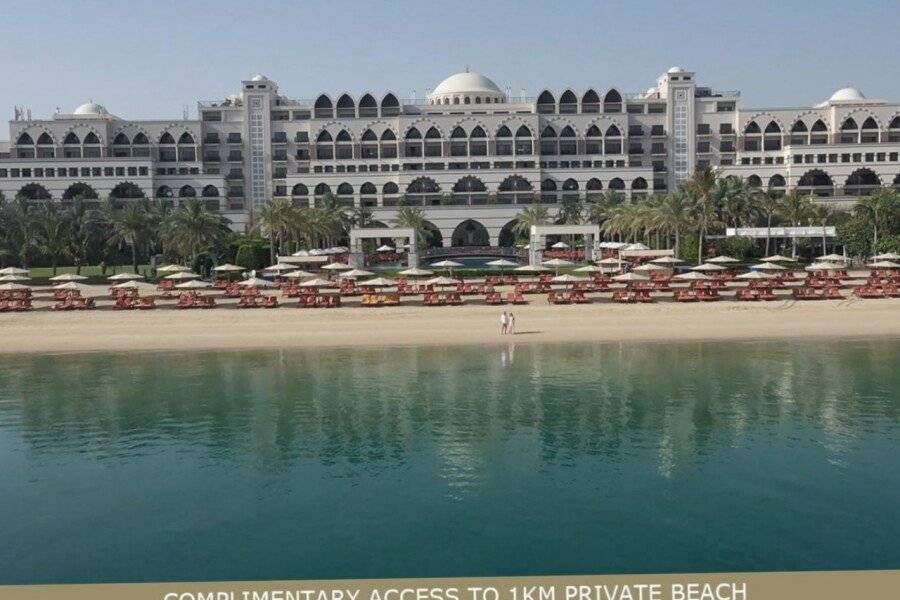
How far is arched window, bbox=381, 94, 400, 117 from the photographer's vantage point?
111062 millimetres

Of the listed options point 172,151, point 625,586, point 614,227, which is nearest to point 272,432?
point 625,586

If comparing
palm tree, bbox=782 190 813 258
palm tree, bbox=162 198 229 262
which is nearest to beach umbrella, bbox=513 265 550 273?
palm tree, bbox=162 198 229 262

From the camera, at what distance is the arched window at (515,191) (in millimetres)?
104875

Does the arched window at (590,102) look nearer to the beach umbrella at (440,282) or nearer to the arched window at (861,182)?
the arched window at (861,182)

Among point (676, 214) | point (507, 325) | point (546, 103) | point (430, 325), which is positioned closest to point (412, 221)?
point (676, 214)

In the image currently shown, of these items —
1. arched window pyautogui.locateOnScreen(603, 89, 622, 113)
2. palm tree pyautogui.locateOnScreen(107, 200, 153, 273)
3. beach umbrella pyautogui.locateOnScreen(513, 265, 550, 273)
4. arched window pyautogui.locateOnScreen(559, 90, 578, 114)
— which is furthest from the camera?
arched window pyautogui.locateOnScreen(603, 89, 622, 113)

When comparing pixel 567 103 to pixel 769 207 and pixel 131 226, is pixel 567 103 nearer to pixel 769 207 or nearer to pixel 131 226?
pixel 769 207

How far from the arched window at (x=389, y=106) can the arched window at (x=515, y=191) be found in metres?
18.1

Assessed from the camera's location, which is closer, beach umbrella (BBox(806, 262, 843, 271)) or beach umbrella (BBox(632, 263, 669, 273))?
beach umbrella (BBox(806, 262, 843, 271))

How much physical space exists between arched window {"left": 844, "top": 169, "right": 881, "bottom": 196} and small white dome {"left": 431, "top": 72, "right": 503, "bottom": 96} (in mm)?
46621

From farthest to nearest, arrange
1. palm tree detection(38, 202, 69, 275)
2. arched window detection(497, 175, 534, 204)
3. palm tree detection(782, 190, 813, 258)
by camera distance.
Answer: arched window detection(497, 175, 534, 204)
palm tree detection(782, 190, 813, 258)
palm tree detection(38, 202, 69, 275)

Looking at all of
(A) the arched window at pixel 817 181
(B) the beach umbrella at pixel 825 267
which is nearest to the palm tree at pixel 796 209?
(B) the beach umbrella at pixel 825 267

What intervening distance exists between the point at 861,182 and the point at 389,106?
60.9 metres

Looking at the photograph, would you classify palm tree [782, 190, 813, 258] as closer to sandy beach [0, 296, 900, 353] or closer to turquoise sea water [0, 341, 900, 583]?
sandy beach [0, 296, 900, 353]
